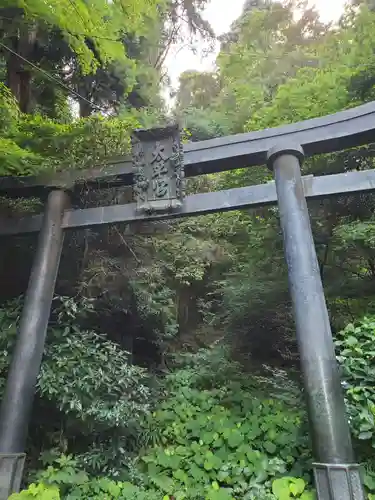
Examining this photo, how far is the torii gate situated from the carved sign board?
15mm

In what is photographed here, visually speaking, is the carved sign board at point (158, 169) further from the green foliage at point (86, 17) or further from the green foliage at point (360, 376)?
the green foliage at point (360, 376)

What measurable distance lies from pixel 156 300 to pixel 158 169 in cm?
269

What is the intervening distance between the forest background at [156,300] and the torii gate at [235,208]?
0.82 feet

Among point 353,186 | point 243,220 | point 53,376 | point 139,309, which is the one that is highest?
point 243,220


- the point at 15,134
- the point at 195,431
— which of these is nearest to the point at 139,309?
the point at 195,431

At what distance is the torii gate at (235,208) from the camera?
383cm

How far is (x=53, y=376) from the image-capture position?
4.93 meters

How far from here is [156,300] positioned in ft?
24.5

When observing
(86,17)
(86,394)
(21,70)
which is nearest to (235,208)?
(86,17)

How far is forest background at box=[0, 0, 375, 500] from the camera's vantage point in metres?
4.75

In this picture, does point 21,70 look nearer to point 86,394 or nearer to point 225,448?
point 86,394

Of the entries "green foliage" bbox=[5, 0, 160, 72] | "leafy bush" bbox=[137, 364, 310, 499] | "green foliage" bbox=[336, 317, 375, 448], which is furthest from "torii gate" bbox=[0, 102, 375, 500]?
"green foliage" bbox=[5, 0, 160, 72]

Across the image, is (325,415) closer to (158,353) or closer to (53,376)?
(53,376)

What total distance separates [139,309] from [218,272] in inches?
164
